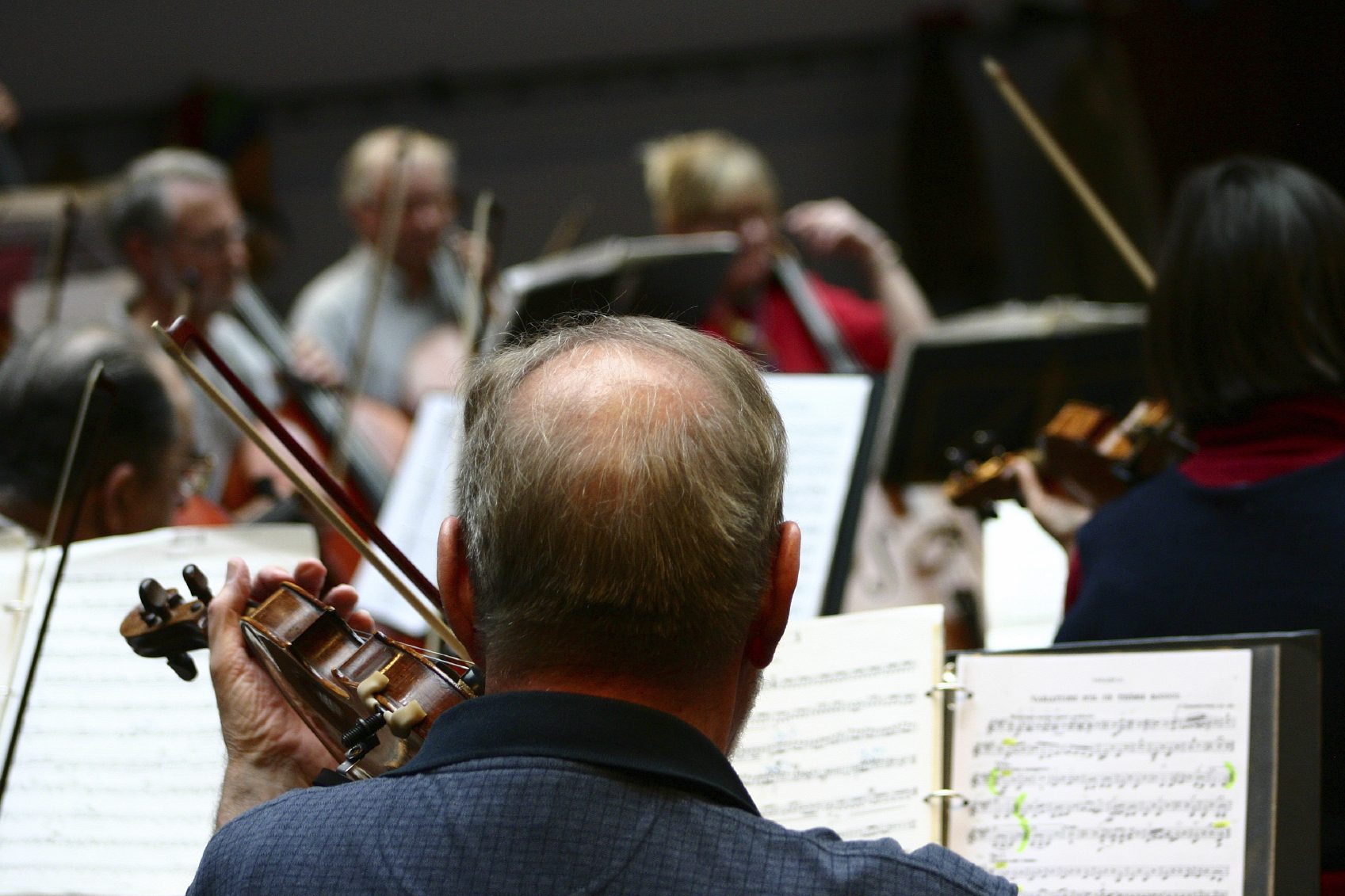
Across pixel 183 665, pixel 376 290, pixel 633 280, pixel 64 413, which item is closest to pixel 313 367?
pixel 376 290

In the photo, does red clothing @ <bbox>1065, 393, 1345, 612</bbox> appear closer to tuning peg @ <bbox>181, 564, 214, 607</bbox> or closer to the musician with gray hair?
the musician with gray hair

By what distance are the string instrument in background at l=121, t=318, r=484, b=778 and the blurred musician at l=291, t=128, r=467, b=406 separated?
236cm

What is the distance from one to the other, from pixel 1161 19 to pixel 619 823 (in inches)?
161

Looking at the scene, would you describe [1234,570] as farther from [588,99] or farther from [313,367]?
[588,99]

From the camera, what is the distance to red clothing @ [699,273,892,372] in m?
3.41

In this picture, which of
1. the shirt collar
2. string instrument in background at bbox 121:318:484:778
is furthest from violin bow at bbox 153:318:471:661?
the shirt collar

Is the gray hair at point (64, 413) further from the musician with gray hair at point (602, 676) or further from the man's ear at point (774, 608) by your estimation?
the man's ear at point (774, 608)

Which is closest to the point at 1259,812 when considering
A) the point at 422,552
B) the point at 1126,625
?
the point at 1126,625

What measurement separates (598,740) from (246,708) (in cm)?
51

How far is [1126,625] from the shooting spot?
1.52m

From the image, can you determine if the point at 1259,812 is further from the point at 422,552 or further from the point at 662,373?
the point at 422,552

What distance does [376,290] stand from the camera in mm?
2904

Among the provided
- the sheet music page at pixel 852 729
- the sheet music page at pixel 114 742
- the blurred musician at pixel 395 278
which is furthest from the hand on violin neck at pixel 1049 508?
the blurred musician at pixel 395 278

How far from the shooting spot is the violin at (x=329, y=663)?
1.12 meters
